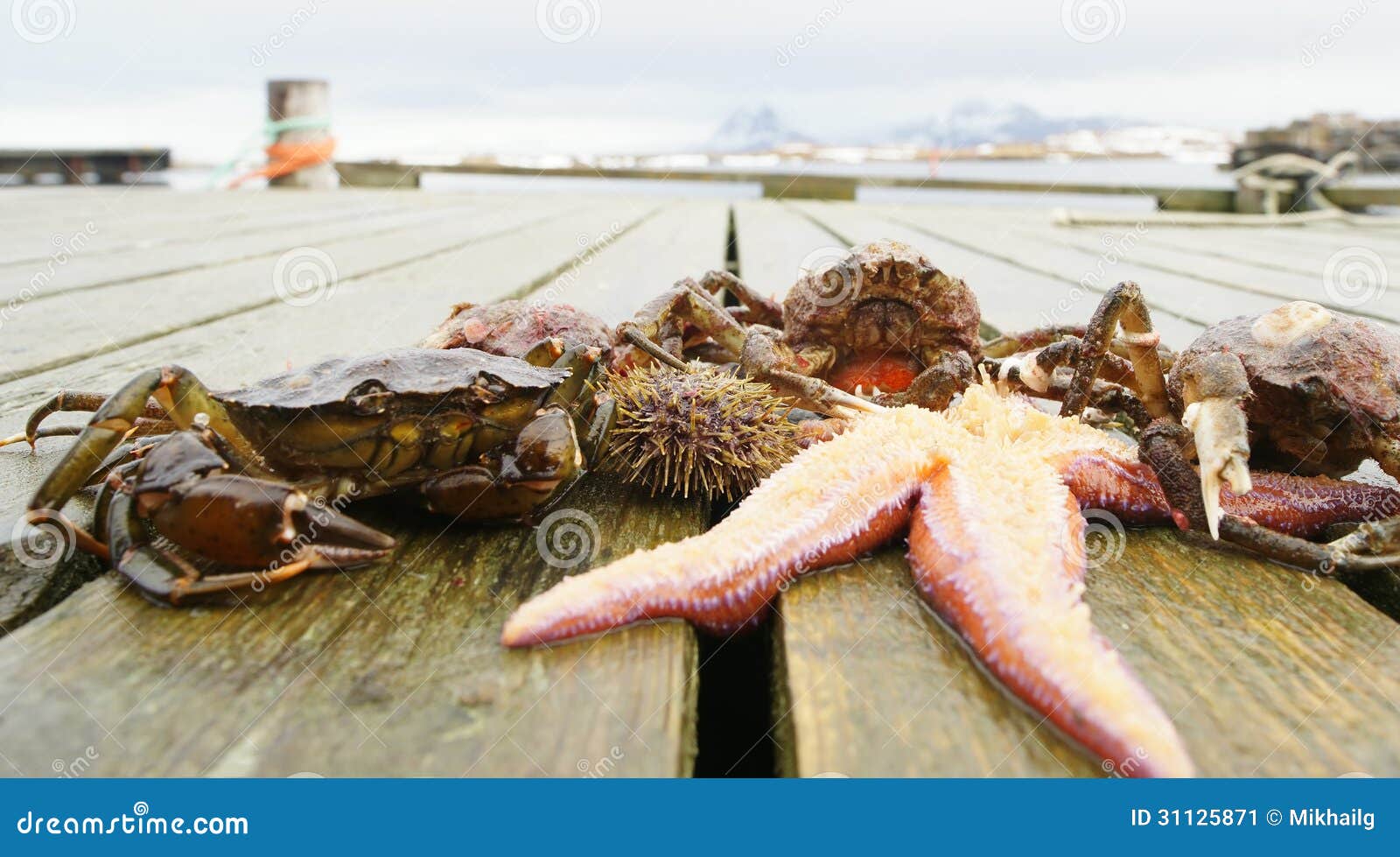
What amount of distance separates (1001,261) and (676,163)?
9625mm

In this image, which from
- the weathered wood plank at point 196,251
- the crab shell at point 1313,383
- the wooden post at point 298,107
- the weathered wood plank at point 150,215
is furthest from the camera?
the wooden post at point 298,107

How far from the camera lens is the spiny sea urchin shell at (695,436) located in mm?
1695

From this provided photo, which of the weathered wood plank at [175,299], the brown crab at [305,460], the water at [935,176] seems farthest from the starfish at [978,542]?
the water at [935,176]

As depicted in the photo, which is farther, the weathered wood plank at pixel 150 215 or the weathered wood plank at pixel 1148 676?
the weathered wood plank at pixel 150 215

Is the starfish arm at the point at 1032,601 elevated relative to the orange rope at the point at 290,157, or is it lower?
lower

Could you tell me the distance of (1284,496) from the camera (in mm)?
1531

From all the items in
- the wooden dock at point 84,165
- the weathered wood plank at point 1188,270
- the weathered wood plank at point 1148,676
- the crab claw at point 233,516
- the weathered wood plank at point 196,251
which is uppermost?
the wooden dock at point 84,165

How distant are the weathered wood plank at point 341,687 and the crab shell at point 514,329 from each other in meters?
0.82

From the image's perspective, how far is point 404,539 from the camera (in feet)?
5.15

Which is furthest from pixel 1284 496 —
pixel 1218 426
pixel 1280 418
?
pixel 1218 426

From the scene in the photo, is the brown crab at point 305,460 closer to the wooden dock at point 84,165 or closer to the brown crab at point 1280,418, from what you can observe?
the brown crab at point 1280,418

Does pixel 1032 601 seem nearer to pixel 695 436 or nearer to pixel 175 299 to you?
pixel 695 436

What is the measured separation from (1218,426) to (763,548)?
769 mm

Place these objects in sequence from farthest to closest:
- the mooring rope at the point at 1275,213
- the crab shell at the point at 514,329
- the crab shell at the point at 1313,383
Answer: the mooring rope at the point at 1275,213 → the crab shell at the point at 514,329 → the crab shell at the point at 1313,383
